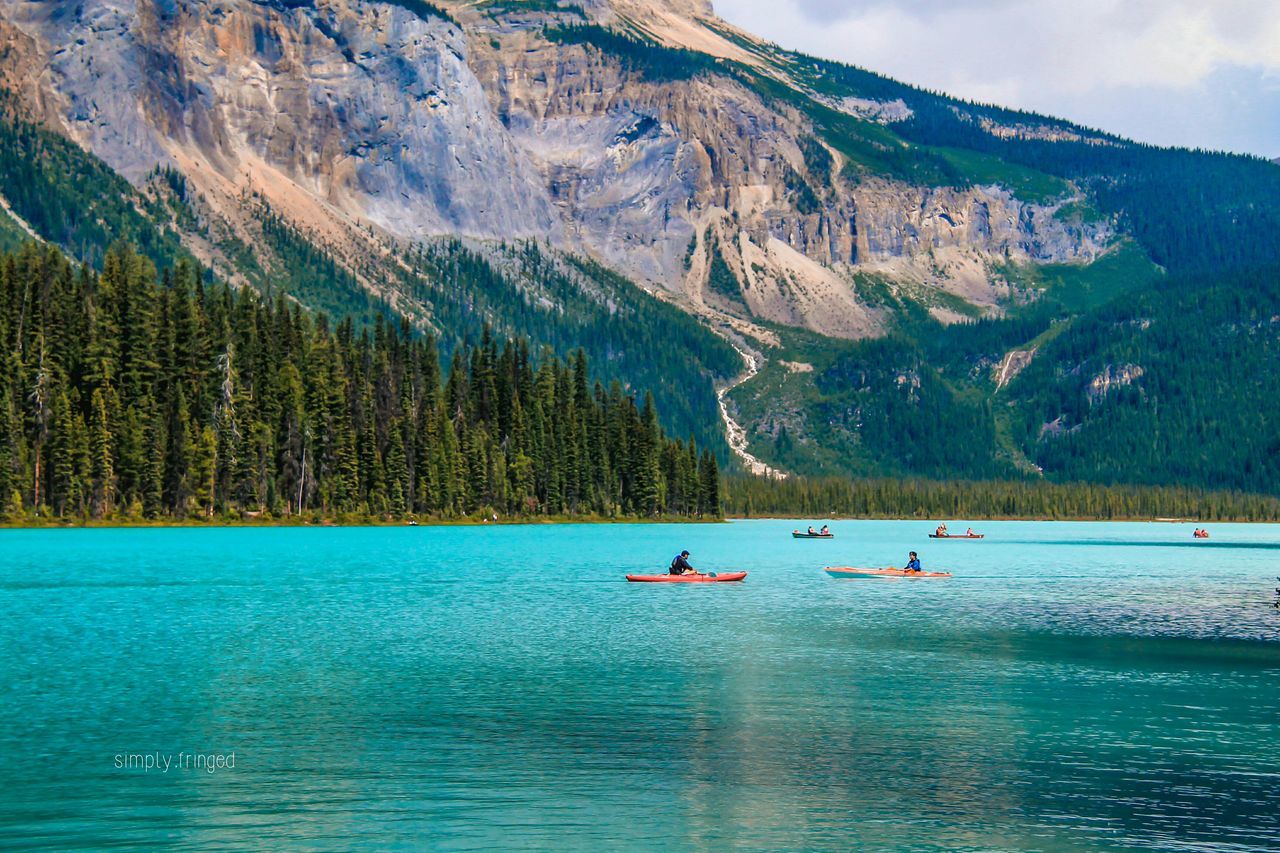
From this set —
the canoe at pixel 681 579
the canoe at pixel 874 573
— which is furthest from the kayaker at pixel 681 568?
the canoe at pixel 874 573

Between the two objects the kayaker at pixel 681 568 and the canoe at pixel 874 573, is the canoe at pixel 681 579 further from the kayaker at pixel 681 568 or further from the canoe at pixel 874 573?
the canoe at pixel 874 573

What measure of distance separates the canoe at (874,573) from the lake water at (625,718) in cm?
1801

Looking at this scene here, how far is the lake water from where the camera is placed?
1405 inches

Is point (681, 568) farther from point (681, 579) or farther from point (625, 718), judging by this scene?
point (625, 718)

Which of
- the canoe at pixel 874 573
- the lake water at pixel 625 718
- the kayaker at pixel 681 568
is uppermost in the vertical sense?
the kayaker at pixel 681 568

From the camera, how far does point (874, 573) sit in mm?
117812

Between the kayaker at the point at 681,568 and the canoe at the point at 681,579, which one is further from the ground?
→ the kayaker at the point at 681,568

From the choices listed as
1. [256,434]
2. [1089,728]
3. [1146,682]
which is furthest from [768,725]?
[256,434]

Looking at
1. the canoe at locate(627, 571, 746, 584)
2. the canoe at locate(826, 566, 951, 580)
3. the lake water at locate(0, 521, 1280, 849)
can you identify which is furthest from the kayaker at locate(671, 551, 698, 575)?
the canoe at locate(826, 566, 951, 580)

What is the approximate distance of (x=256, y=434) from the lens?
19088cm

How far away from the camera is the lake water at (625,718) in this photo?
A: 117 ft

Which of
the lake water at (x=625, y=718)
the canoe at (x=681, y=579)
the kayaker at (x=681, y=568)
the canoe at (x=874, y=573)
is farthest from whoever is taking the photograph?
the canoe at (x=874, y=573)

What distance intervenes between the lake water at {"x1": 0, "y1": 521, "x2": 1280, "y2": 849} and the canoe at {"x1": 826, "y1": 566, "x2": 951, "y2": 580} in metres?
18.0

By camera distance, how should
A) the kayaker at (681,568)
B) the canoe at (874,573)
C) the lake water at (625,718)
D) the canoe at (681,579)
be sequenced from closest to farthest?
the lake water at (625,718)
the canoe at (681,579)
the kayaker at (681,568)
the canoe at (874,573)
